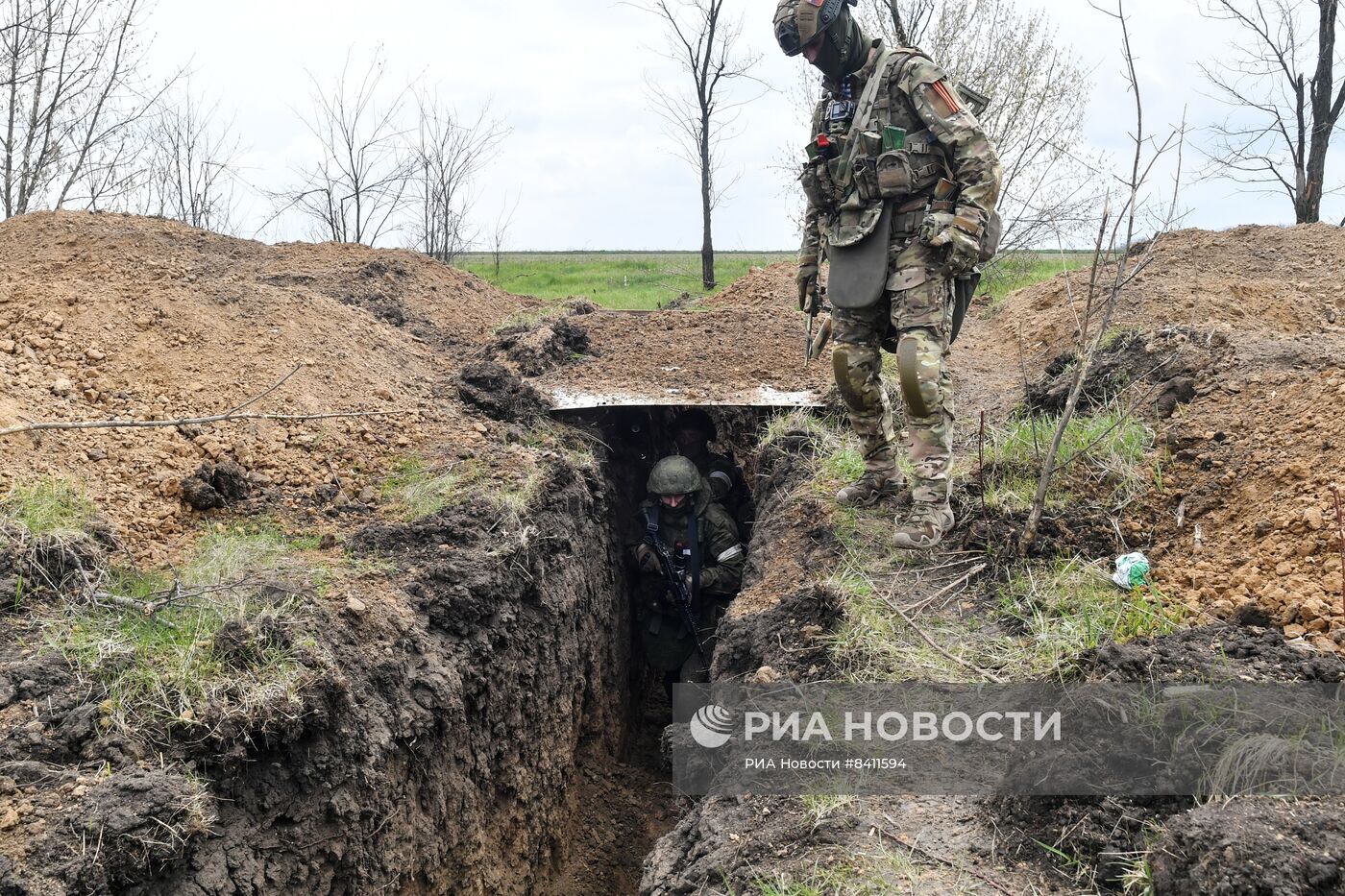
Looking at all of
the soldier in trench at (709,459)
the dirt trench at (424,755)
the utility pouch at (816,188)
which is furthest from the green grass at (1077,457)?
the soldier in trench at (709,459)

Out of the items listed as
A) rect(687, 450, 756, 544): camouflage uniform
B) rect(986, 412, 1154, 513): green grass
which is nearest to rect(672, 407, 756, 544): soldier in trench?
rect(687, 450, 756, 544): camouflage uniform

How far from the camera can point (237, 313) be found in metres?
6.21

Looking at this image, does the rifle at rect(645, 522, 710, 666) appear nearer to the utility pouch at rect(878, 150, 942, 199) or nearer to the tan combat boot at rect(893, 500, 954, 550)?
the tan combat boot at rect(893, 500, 954, 550)

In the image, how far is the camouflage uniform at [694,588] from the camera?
22.9 feet

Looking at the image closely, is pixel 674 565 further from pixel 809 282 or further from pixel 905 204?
pixel 905 204

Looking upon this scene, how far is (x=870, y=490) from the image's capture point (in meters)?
4.94

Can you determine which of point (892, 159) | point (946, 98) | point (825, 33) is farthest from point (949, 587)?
point (825, 33)

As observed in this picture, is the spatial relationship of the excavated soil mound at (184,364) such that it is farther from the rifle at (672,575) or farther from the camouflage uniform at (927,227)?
the camouflage uniform at (927,227)

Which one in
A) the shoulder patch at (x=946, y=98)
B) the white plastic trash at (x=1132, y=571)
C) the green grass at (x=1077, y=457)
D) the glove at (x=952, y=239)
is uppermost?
the shoulder patch at (x=946, y=98)

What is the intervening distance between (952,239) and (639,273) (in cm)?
1292

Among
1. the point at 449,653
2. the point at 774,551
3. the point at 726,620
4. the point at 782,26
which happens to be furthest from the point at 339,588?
the point at 782,26

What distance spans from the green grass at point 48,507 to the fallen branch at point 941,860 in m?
3.33

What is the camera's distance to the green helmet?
690 cm

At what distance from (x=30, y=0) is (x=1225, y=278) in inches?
432
